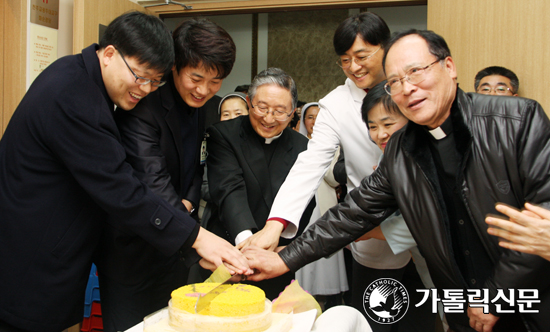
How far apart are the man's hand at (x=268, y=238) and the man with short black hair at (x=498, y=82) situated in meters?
1.55

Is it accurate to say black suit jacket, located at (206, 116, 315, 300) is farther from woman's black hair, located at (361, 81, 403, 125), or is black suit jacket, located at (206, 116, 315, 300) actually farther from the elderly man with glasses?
woman's black hair, located at (361, 81, 403, 125)

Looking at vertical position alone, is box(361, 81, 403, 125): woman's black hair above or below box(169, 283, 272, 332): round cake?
above

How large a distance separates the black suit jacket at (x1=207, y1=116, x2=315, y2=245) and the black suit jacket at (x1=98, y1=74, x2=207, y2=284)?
22 cm

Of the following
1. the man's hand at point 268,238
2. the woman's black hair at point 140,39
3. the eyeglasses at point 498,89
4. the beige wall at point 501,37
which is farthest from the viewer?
the eyeglasses at point 498,89

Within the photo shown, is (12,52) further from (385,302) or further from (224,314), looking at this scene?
(385,302)

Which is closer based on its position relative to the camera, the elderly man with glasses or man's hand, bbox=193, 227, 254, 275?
the elderly man with glasses

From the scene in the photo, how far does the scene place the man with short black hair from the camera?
2.31 m

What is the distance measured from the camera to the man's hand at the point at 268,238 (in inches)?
63.0

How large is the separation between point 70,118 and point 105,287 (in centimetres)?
70

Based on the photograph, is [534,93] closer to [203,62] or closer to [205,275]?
[203,62]

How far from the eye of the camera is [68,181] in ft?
4.18

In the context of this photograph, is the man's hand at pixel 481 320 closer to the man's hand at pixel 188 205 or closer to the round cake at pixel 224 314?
the round cake at pixel 224 314

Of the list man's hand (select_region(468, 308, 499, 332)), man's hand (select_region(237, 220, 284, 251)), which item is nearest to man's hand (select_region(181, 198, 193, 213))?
man's hand (select_region(237, 220, 284, 251))

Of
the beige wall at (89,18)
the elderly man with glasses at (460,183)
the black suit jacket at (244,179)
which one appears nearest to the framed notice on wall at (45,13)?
the beige wall at (89,18)
